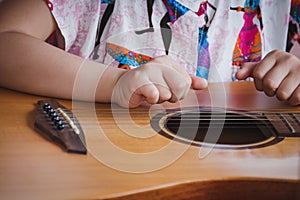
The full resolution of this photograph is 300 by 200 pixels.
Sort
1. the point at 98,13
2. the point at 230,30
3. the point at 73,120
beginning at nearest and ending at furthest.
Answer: the point at 73,120
the point at 98,13
the point at 230,30

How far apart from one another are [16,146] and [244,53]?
2.15 feet

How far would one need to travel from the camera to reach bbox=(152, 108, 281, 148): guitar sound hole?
732mm

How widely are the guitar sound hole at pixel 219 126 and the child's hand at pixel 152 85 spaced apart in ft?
0.12

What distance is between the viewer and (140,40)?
101 cm

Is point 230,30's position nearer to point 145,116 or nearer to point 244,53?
point 244,53

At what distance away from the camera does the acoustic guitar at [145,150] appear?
52 cm

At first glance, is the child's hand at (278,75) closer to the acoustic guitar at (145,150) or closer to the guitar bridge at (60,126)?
the acoustic guitar at (145,150)

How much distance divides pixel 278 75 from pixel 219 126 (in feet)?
0.57

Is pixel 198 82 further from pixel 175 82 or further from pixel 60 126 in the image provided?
pixel 60 126

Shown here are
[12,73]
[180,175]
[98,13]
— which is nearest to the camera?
[180,175]

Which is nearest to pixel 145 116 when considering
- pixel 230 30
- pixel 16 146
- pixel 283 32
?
pixel 16 146

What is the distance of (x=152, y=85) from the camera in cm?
73

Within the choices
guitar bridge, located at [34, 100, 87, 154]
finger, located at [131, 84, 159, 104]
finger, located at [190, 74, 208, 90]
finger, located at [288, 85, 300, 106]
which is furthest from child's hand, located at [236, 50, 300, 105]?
guitar bridge, located at [34, 100, 87, 154]

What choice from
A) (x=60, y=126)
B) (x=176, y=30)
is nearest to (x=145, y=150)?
(x=60, y=126)
